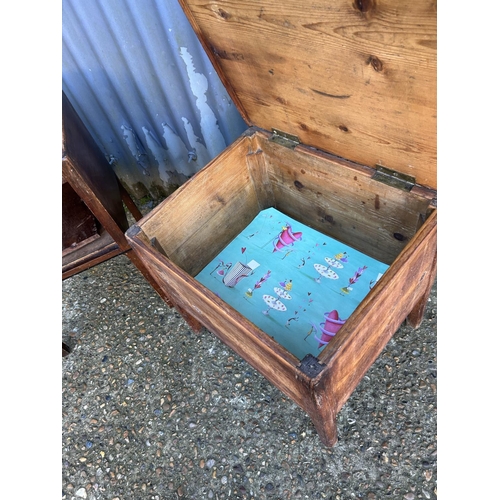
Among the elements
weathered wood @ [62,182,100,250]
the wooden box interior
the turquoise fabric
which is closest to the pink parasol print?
the turquoise fabric

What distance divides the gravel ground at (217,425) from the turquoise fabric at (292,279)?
1.22 ft

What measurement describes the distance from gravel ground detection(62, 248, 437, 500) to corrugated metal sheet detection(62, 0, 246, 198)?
95 cm

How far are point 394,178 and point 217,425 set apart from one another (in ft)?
4.02

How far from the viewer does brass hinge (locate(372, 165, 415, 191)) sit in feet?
4.22

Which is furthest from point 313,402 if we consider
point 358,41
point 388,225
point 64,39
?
point 64,39

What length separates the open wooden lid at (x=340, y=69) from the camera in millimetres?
909

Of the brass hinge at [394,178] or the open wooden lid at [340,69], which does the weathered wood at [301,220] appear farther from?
the open wooden lid at [340,69]

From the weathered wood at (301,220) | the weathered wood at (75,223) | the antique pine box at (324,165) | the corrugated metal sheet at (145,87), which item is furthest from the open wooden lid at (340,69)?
the weathered wood at (75,223)

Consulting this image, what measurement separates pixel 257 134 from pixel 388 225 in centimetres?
64

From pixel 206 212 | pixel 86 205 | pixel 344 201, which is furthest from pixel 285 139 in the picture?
pixel 86 205

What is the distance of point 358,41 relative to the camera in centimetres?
98

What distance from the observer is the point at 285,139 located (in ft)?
5.15

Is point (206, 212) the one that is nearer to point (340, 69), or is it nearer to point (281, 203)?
point (281, 203)

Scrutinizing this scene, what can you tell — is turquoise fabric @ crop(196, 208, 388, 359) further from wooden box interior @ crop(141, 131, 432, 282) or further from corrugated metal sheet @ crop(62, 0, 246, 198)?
corrugated metal sheet @ crop(62, 0, 246, 198)
